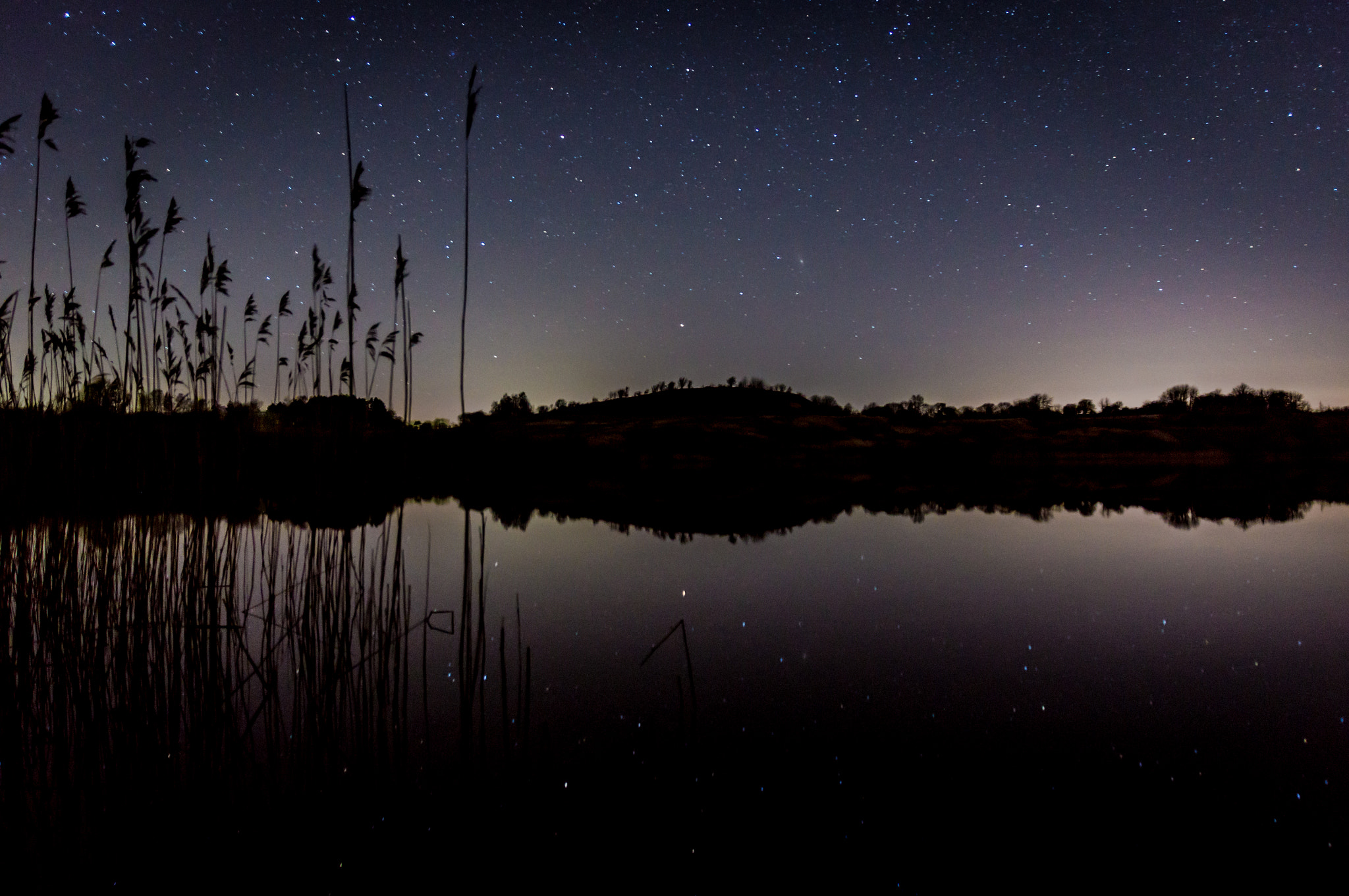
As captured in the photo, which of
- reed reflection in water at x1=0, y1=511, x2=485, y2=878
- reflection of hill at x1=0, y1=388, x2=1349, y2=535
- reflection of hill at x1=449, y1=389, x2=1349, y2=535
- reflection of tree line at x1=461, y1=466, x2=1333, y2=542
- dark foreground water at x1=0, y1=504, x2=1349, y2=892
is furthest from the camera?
reflection of hill at x1=449, y1=389, x2=1349, y2=535

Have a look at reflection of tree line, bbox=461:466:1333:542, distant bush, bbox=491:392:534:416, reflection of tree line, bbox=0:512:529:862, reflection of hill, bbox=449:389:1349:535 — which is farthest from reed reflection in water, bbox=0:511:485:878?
distant bush, bbox=491:392:534:416

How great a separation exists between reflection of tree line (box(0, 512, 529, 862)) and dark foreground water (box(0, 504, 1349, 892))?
0.7 inches

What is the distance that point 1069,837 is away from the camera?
6.32ft

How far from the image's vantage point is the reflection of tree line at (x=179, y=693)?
7.24 ft

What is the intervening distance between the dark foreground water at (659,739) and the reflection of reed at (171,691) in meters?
0.02

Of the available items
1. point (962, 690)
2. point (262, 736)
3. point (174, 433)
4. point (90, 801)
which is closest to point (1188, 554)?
point (962, 690)

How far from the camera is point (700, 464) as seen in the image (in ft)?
75.0

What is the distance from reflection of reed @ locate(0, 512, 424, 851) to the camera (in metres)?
2.22

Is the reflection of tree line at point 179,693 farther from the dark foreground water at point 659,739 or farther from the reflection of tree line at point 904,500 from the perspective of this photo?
the reflection of tree line at point 904,500

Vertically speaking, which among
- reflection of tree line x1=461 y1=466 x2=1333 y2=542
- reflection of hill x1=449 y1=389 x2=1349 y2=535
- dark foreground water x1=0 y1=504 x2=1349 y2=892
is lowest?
dark foreground water x1=0 y1=504 x2=1349 y2=892

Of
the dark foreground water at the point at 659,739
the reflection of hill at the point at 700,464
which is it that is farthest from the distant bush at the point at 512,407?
the dark foreground water at the point at 659,739

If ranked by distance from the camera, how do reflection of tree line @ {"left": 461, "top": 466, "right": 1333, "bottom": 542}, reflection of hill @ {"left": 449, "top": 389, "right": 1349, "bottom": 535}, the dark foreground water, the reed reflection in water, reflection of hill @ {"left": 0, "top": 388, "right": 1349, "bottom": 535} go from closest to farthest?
the dark foreground water, the reed reflection in water, reflection of hill @ {"left": 0, "top": 388, "right": 1349, "bottom": 535}, reflection of tree line @ {"left": 461, "top": 466, "right": 1333, "bottom": 542}, reflection of hill @ {"left": 449, "top": 389, "right": 1349, "bottom": 535}

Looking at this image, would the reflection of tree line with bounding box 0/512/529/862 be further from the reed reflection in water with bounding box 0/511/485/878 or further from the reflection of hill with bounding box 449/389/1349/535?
the reflection of hill with bounding box 449/389/1349/535

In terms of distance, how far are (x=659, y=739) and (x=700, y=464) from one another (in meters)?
20.3
